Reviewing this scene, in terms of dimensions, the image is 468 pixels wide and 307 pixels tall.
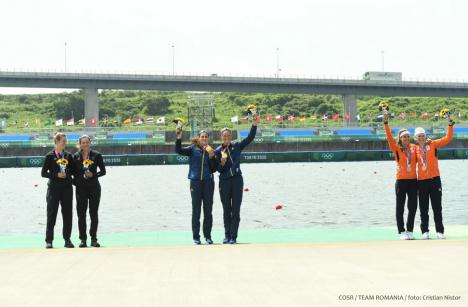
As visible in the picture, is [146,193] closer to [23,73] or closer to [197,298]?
[197,298]

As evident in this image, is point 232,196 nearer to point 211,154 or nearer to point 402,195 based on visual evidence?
point 211,154

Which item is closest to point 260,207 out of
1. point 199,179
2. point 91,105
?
point 199,179

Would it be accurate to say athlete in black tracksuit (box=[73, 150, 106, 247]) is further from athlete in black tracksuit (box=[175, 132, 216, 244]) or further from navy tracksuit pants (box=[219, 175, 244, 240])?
navy tracksuit pants (box=[219, 175, 244, 240])

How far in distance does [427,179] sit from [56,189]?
6.21m

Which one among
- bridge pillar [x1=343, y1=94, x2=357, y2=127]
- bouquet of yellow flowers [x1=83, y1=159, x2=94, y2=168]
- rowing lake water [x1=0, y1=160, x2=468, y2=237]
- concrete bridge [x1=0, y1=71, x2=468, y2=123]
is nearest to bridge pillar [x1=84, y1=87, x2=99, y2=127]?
concrete bridge [x1=0, y1=71, x2=468, y2=123]

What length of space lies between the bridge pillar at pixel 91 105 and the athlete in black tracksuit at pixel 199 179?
9487cm

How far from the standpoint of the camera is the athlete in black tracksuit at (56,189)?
13.1 metres

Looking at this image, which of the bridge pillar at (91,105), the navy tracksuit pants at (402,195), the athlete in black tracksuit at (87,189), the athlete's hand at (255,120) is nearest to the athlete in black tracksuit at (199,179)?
the athlete's hand at (255,120)

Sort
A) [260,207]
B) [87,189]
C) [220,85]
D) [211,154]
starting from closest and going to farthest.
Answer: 1. [87,189]
2. [211,154]
3. [260,207]
4. [220,85]

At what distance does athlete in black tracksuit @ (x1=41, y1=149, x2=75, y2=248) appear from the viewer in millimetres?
13078

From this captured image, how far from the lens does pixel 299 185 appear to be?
4031 centimetres

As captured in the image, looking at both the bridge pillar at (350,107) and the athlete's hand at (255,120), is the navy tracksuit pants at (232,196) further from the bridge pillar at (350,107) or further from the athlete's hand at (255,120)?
the bridge pillar at (350,107)

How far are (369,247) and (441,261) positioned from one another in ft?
6.49

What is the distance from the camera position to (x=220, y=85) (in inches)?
4323
